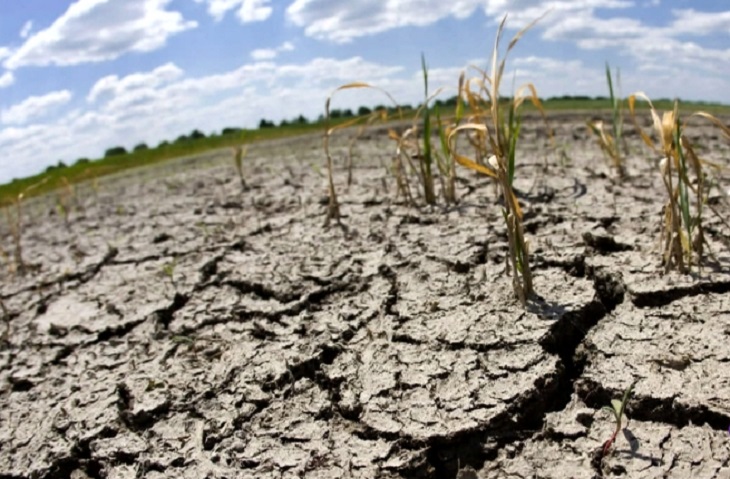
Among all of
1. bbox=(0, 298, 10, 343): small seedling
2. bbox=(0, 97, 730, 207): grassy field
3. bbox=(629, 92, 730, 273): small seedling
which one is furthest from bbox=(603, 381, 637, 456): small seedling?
bbox=(0, 97, 730, 207): grassy field

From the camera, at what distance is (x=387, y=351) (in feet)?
5.91

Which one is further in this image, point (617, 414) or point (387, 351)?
point (387, 351)

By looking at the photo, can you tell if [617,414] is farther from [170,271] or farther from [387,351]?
[170,271]

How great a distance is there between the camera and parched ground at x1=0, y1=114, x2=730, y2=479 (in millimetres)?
1443

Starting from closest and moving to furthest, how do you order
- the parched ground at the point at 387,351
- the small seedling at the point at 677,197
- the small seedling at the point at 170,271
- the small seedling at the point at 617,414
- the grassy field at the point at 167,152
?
the small seedling at the point at 617,414
the parched ground at the point at 387,351
the small seedling at the point at 677,197
the small seedling at the point at 170,271
the grassy field at the point at 167,152

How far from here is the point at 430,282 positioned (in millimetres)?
2154

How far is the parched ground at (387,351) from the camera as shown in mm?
1443

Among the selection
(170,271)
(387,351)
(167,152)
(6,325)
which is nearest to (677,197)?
(387,351)

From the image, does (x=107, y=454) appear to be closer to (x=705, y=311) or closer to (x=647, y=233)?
(x=705, y=311)

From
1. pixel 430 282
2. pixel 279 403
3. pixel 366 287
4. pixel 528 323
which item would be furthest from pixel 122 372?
pixel 528 323

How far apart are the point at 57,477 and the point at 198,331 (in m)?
0.62

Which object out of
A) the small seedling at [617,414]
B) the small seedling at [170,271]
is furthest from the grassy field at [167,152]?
the small seedling at [617,414]

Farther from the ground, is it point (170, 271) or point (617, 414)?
point (170, 271)

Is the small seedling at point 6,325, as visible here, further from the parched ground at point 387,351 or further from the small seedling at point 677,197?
the small seedling at point 677,197
